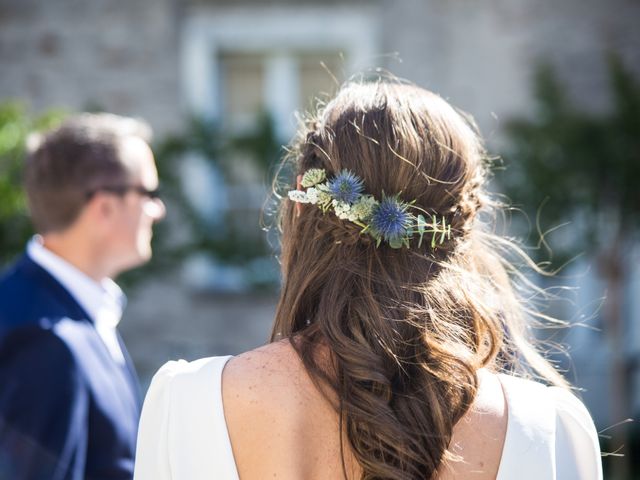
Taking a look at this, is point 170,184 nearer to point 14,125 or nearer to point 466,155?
point 14,125

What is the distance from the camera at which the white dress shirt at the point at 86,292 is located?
2605 millimetres

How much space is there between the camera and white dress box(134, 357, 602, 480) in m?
1.53

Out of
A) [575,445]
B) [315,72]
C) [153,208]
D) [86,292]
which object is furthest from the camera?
[315,72]

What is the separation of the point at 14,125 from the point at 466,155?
4.03 metres

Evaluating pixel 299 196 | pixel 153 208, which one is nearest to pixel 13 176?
pixel 153 208

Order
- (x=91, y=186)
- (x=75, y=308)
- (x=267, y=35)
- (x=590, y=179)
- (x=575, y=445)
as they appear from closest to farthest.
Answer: (x=575, y=445), (x=75, y=308), (x=91, y=186), (x=590, y=179), (x=267, y=35)

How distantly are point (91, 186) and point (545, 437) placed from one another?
1900 mm

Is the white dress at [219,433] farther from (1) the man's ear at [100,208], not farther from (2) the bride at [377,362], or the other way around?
(1) the man's ear at [100,208]

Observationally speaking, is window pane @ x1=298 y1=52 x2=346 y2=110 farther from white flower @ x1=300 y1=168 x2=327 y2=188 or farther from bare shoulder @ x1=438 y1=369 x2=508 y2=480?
bare shoulder @ x1=438 y1=369 x2=508 y2=480

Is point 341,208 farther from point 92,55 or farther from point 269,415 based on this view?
point 92,55

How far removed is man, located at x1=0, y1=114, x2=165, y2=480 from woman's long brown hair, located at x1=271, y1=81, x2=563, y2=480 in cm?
90

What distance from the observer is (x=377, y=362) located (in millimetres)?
1543

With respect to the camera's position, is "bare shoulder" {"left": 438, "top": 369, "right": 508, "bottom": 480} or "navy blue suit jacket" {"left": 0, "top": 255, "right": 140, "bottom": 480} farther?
"navy blue suit jacket" {"left": 0, "top": 255, "right": 140, "bottom": 480}

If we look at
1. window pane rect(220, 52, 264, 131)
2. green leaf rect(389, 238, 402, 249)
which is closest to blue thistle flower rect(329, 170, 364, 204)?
green leaf rect(389, 238, 402, 249)
